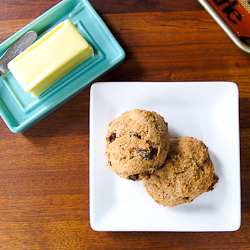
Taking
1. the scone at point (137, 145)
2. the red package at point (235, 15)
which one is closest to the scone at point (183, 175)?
the scone at point (137, 145)

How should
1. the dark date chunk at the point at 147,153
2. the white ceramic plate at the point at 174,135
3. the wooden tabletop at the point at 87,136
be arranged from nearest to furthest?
Answer: 1. the dark date chunk at the point at 147,153
2. the white ceramic plate at the point at 174,135
3. the wooden tabletop at the point at 87,136

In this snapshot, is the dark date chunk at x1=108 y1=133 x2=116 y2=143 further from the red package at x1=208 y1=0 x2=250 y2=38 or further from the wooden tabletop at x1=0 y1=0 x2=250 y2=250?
the red package at x1=208 y1=0 x2=250 y2=38

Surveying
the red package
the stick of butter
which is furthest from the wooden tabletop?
the stick of butter

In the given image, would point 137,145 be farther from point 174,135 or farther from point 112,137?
point 174,135

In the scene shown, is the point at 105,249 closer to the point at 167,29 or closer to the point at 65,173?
the point at 65,173

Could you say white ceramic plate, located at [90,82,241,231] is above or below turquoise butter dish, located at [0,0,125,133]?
below

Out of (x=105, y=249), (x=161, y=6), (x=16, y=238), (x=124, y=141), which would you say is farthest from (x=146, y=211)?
(x=161, y=6)

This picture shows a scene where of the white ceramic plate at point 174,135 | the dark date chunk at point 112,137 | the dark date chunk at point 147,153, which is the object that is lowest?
the white ceramic plate at point 174,135

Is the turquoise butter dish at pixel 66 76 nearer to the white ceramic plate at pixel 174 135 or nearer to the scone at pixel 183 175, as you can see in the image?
the white ceramic plate at pixel 174 135
